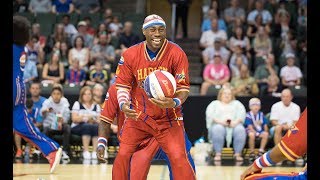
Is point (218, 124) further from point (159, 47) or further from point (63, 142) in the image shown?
point (159, 47)

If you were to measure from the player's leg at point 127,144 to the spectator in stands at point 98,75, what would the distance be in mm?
8537

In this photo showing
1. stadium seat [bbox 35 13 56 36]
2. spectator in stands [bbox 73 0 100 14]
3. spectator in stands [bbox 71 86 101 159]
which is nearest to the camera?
spectator in stands [bbox 71 86 101 159]

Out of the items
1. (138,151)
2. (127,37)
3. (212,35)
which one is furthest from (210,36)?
(138,151)

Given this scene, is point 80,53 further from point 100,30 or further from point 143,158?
point 143,158

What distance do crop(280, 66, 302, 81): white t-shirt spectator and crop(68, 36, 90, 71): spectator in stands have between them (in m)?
4.22

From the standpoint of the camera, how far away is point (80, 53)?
58.4ft

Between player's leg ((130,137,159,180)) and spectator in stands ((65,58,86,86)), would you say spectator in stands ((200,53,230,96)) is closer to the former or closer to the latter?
spectator in stands ((65,58,86,86))

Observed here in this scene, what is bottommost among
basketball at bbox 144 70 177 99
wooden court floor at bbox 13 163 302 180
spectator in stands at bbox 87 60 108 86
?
wooden court floor at bbox 13 163 302 180

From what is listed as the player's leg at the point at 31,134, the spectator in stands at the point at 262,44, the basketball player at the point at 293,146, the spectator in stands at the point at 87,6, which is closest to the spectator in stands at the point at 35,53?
the spectator in stands at the point at 87,6

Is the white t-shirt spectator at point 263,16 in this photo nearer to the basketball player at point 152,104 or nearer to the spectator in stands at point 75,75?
the spectator in stands at point 75,75

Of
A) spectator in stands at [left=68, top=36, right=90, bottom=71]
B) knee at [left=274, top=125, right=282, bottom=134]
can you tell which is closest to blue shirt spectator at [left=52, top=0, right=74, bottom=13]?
spectator in stands at [left=68, top=36, right=90, bottom=71]

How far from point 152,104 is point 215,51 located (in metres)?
10.3

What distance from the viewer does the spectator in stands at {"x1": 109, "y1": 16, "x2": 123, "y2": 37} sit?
19172mm
